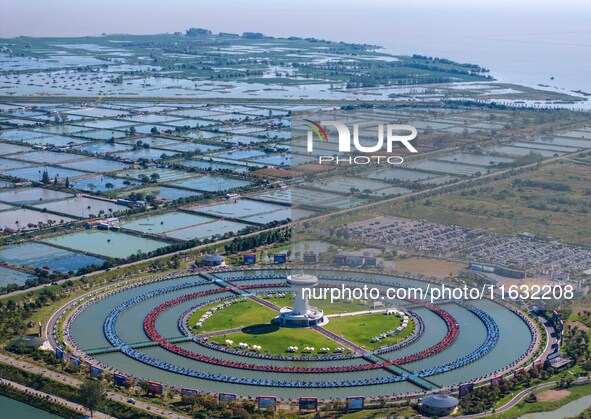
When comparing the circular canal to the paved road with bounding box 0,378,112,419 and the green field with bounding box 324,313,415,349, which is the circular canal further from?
the paved road with bounding box 0,378,112,419

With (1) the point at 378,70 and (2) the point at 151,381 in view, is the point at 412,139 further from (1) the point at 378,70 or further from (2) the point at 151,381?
(1) the point at 378,70

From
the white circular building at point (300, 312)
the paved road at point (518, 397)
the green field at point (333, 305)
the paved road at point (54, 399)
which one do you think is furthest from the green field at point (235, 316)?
the paved road at point (518, 397)

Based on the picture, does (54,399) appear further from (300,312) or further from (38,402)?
(300,312)

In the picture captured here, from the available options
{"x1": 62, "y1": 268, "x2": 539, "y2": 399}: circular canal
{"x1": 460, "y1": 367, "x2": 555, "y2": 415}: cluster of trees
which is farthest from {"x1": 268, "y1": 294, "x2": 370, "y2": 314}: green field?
{"x1": 460, "y1": 367, "x2": 555, "y2": 415}: cluster of trees

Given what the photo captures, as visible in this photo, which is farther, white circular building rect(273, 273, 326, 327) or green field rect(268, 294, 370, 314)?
green field rect(268, 294, 370, 314)

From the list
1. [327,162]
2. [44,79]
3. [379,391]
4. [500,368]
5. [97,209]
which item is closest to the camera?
[379,391]

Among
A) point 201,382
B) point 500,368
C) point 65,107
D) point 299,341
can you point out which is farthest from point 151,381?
point 65,107

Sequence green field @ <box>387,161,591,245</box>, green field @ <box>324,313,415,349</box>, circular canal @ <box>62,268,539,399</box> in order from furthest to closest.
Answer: green field @ <box>387,161,591,245</box> → green field @ <box>324,313,415,349</box> → circular canal @ <box>62,268,539,399</box>

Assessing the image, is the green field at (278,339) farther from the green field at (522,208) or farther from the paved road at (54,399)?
the green field at (522,208)
